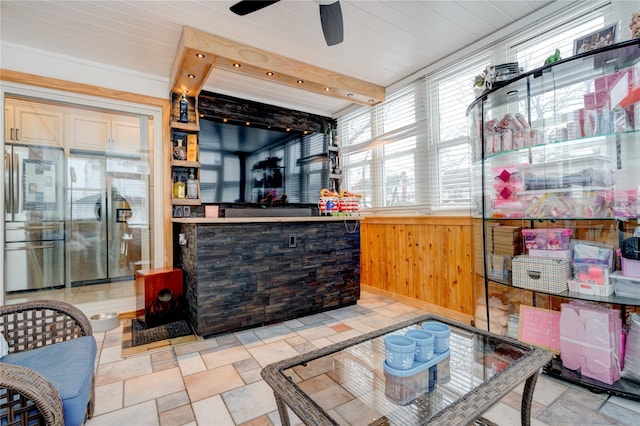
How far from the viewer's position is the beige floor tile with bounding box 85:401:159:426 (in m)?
1.48

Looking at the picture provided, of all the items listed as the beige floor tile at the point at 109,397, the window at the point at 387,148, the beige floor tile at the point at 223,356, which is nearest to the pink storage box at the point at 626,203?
the window at the point at 387,148

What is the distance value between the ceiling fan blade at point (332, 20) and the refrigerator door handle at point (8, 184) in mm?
2961

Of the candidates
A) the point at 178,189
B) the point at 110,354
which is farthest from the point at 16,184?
the point at 110,354

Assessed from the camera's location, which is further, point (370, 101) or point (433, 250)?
point (370, 101)

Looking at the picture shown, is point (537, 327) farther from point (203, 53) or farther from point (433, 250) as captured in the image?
point (203, 53)

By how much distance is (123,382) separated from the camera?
1.86 meters

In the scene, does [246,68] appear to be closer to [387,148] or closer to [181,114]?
[181,114]

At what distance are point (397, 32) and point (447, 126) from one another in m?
1.02

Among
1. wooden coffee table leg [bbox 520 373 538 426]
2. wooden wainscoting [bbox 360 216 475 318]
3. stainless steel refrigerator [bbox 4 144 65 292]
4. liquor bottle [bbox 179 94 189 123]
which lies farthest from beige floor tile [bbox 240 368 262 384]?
liquor bottle [bbox 179 94 189 123]

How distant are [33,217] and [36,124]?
87cm

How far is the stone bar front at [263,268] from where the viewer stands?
2490 millimetres

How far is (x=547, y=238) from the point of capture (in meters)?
1.91

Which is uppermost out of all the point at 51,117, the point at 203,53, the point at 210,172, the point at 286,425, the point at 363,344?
the point at 203,53

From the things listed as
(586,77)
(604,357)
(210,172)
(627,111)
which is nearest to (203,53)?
(210,172)
